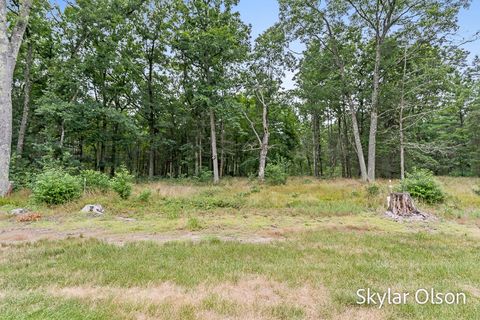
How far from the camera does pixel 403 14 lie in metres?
14.0

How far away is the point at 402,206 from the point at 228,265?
256 inches

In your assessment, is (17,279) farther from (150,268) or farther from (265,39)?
(265,39)

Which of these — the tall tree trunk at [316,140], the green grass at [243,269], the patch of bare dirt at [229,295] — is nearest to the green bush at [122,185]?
the green grass at [243,269]

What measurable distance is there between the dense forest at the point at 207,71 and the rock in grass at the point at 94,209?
4072 millimetres

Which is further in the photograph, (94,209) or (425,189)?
(425,189)

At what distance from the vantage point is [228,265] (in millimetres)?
3566

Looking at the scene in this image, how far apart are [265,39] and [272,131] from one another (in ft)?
30.1

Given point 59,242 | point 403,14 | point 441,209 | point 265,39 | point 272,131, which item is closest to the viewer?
point 59,242

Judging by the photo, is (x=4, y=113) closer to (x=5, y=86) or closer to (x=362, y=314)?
(x=5, y=86)

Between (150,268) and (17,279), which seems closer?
(17,279)

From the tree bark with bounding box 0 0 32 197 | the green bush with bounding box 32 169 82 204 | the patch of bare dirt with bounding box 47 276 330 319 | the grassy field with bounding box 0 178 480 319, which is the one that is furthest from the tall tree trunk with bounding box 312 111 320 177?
the patch of bare dirt with bounding box 47 276 330 319

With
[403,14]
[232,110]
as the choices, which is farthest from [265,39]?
[403,14]

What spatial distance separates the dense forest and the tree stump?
769 cm

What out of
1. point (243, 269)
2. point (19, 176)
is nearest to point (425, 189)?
point (243, 269)
